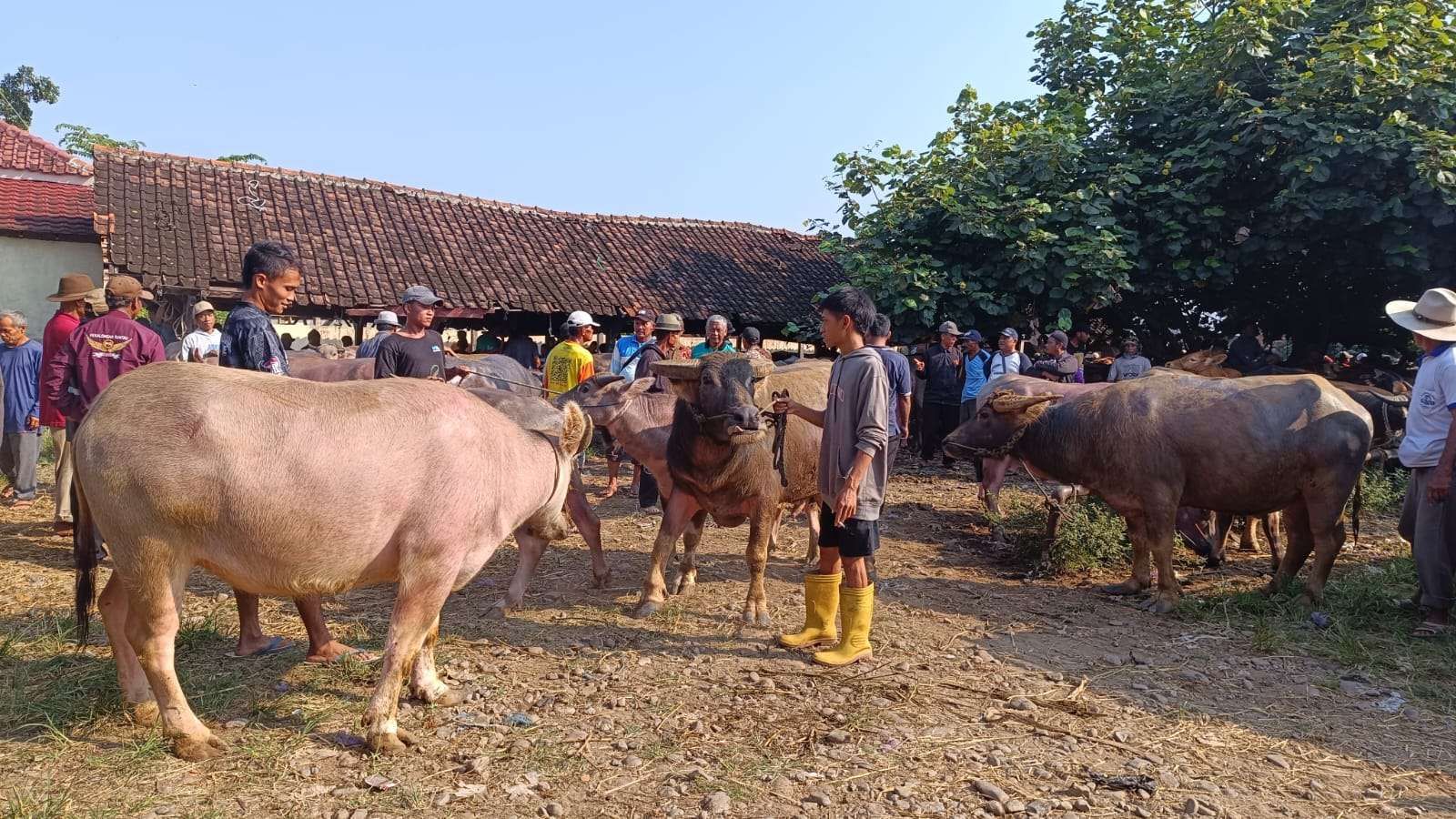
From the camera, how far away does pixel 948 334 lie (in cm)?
1238

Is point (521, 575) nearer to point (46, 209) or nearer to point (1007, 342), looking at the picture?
point (1007, 342)

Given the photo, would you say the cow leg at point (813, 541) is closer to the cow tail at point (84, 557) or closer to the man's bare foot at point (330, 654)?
the man's bare foot at point (330, 654)

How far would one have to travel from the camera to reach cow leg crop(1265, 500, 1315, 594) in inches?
269

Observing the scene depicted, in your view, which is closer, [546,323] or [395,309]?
[395,309]

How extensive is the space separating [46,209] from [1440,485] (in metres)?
24.9

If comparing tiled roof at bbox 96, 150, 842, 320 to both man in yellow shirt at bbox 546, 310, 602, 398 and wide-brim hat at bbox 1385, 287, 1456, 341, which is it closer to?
man in yellow shirt at bbox 546, 310, 602, 398

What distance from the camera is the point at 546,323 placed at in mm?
17891

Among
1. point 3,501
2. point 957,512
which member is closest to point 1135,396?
point 957,512

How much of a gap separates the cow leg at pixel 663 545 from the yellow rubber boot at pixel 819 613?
3.44 ft

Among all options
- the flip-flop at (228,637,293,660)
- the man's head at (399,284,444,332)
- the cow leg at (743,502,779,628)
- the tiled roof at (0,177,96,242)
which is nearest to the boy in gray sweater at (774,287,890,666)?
the cow leg at (743,502,779,628)

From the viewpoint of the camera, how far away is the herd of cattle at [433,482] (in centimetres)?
358

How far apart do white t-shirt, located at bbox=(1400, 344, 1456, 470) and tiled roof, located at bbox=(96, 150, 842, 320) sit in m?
13.4

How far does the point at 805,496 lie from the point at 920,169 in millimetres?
9030

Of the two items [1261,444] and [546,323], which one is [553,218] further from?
[1261,444]
